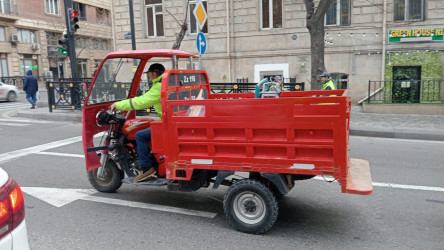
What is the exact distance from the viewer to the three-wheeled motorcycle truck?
3738mm

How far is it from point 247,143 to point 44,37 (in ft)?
133

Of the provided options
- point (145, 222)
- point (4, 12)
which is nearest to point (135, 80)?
point (145, 222)

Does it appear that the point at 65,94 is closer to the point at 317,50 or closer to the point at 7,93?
the point at 7,93

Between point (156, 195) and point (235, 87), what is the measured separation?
8030 mm

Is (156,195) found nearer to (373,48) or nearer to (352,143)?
(352,143)

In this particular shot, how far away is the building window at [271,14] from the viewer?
1795cm

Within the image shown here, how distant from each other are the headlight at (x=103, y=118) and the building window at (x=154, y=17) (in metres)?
16.1

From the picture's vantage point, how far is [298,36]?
17.5 metres

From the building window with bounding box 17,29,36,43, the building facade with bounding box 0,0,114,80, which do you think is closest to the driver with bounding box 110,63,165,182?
the building facade with bounding box 0,0,114,80

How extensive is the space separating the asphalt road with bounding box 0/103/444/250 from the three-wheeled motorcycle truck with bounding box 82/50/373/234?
379 millimetres

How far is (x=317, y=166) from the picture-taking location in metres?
3.80

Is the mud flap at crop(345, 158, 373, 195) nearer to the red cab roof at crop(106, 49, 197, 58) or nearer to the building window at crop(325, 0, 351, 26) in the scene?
the red cab roof at crop(106, 49, 197, 58)

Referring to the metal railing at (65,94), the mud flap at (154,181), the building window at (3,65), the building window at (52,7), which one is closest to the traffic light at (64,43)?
the metal railing at (65,94)

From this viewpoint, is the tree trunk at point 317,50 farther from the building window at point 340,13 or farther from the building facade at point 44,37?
the building facade at point 44,37
